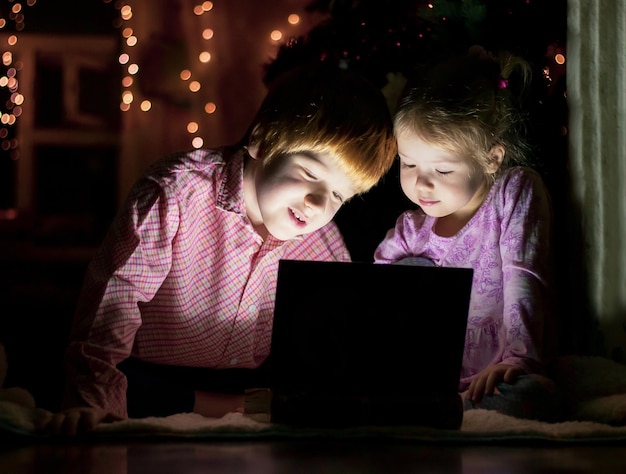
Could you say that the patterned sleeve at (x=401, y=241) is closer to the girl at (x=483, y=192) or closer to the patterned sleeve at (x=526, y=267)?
the girl at (x=483, y=192)

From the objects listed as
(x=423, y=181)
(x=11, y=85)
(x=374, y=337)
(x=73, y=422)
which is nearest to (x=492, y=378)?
(x=374, y=337)

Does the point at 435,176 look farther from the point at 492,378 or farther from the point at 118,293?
the point at 118,293

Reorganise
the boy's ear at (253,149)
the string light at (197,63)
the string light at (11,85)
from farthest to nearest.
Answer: the string light at (11,85) < the string light at (197,63) < the boy's ear at (253,149)

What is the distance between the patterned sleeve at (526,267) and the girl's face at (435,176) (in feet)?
0.21

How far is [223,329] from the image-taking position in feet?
4.56

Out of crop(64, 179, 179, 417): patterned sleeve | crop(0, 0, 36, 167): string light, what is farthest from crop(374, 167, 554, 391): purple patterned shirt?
crop(0, 0, 36, 167): string light

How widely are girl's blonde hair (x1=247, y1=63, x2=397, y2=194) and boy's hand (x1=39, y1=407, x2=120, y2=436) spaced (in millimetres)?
486

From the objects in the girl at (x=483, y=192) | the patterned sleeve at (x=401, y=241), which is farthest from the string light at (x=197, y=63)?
the girl at (x=483, y=192)

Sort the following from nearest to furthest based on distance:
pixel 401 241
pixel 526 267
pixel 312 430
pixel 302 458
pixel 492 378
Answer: pixel 302 458, pixel 312 430, pixel 492 378, pixel 526 267, pixel 401 241

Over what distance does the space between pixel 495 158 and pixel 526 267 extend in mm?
193

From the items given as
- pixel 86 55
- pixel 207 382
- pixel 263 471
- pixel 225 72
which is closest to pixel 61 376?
pixel 207 382

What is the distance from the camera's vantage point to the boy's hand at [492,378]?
3.83 ft

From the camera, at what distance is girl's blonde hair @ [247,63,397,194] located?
1.29 meters

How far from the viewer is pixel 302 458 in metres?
0.92
